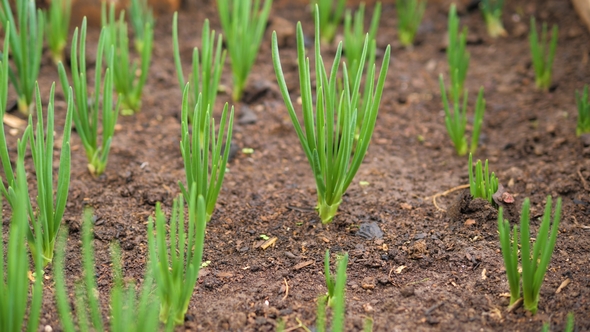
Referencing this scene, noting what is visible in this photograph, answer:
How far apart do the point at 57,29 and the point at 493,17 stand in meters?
2.08

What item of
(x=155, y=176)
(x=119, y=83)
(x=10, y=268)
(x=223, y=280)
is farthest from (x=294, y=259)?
(x=119, y=83)

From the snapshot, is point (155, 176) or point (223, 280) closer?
point (223, 280)

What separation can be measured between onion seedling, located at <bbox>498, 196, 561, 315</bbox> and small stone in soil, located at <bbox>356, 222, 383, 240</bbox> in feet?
1.50

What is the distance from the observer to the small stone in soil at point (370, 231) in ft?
6.41

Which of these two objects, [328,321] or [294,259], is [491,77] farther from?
[328,321]

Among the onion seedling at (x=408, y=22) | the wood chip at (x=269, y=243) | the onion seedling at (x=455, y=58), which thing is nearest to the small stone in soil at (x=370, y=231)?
the wood chip at (x=269, y=243)

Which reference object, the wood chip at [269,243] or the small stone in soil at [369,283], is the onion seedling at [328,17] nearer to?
the wood chip at [269,243]

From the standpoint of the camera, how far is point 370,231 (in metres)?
1.97

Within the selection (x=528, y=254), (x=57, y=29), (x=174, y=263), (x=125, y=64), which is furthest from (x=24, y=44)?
(x=528, y=254)

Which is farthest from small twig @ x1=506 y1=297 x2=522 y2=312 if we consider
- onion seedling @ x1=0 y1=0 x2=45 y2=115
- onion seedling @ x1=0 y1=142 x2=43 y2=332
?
onion seedling @ x1=0 y1=0 x2=45 y2=115

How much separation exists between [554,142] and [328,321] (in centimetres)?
129

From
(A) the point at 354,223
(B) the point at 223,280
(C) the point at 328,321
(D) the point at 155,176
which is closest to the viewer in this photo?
(C) the point at 328,321

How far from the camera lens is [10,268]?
1.28m

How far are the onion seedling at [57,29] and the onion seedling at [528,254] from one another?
2.07m
